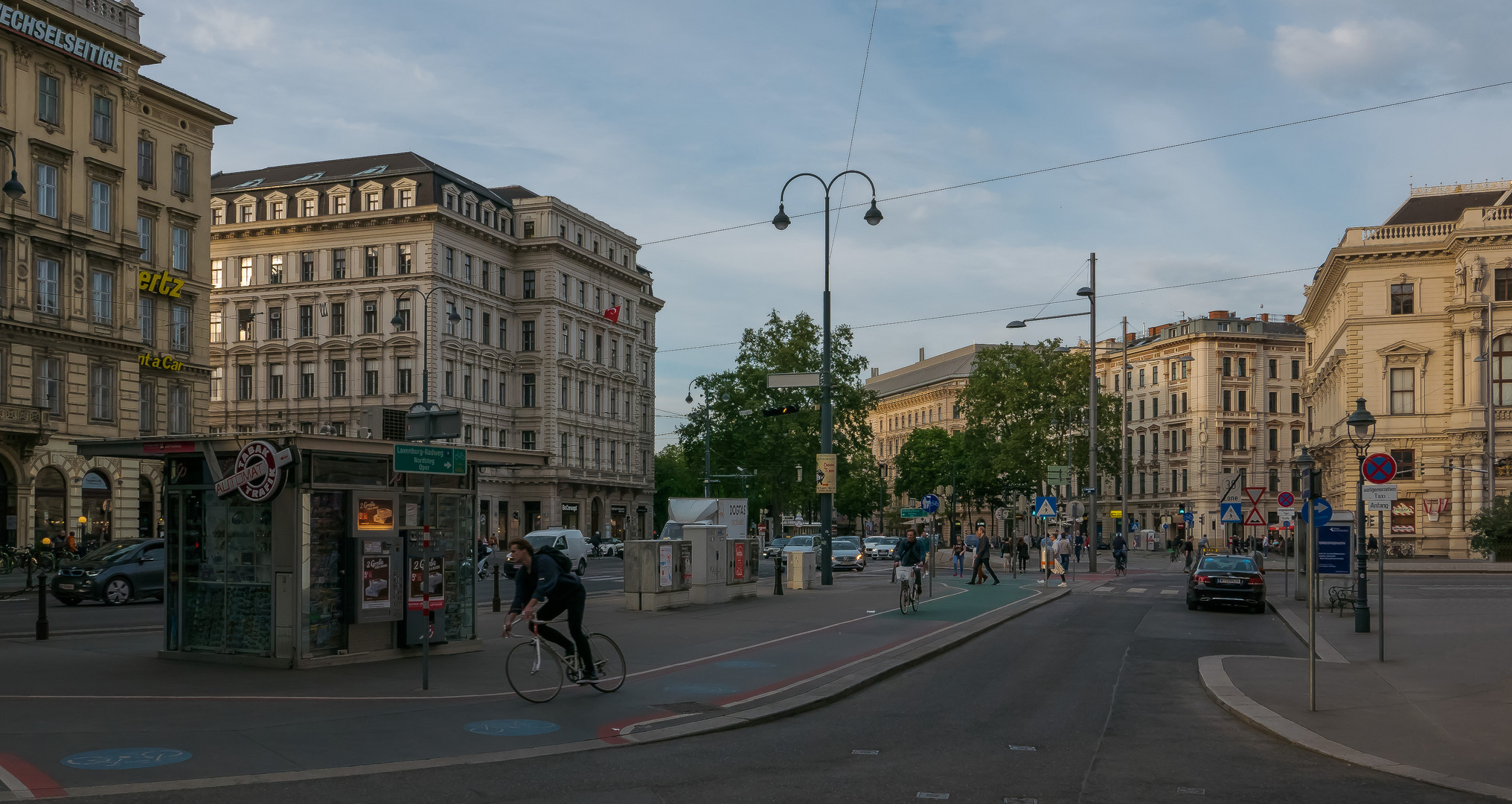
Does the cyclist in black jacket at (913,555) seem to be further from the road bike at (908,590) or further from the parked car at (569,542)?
the parked car at (569,542)

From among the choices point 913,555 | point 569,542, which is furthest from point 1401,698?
point 569,542

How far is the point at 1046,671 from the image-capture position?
1680cm

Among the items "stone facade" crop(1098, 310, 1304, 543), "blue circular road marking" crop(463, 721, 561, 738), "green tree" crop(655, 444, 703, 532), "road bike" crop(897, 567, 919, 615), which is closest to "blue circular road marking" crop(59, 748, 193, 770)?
"blue circular road marking" crop(463, 721, 561, 738)

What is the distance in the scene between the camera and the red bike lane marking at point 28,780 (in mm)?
8562

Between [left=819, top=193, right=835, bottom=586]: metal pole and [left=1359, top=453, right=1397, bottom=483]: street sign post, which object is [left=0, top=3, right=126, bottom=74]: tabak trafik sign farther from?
[left=1359, top=453, right=1397, bottom=483]: street sign post

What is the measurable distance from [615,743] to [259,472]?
5.79 m

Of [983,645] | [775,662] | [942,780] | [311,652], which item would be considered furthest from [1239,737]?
[311,652]

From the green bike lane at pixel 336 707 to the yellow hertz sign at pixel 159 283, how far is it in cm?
3551

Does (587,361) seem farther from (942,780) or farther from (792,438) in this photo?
(942,780)

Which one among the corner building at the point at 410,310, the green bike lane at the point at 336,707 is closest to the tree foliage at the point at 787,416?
the corner building at the point at 410,310

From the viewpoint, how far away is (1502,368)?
65.5m

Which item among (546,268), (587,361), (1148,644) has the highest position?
(546,268)

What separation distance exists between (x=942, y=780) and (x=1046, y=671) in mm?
7724

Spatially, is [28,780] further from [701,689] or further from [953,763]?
[701,689]
